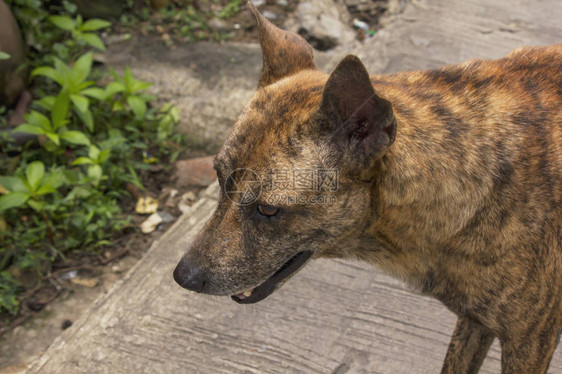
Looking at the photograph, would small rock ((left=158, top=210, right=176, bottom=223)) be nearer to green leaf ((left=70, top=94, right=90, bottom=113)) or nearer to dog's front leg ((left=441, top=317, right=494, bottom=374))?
green leaf ((left=70, top=94, right=90, bottom=113))

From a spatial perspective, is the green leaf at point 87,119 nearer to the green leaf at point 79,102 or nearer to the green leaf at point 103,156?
the green leaf at point 79,102

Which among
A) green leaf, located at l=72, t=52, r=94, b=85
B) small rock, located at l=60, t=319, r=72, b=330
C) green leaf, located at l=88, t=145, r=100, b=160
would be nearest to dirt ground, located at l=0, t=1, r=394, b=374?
small rock, located at l=60, t=319, r=72, b=330

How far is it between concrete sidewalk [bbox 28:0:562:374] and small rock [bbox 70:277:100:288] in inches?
24.8

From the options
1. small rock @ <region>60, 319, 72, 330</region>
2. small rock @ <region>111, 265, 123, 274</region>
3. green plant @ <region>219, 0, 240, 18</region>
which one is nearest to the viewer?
small rock @ <region>60, 319, 72, 330</region>

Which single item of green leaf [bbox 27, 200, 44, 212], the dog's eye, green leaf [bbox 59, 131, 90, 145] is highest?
the dog's eye

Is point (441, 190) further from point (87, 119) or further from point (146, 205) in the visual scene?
point (87, 119)

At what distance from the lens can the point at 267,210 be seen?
247cm

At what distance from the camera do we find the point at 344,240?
104 inches

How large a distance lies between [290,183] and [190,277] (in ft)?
2.12

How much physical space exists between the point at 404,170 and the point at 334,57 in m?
3.55

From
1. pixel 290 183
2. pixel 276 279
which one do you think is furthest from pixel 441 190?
pixel 276 279

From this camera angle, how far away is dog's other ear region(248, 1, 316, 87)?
2805 millimetres

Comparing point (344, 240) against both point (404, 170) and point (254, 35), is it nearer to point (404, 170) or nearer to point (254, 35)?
point (404, 170)

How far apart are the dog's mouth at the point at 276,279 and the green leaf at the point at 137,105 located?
2704 mm
